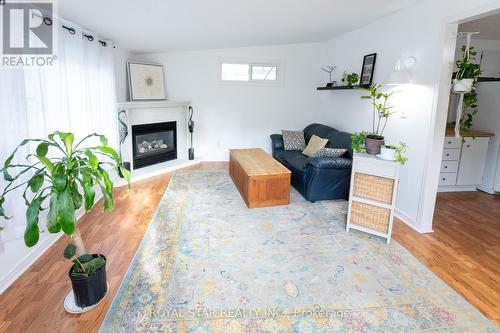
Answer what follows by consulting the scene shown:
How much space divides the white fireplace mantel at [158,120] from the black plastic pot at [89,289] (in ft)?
9.68

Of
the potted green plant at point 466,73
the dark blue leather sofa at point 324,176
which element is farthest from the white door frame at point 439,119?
the dark blue leather sofa at point 324,176

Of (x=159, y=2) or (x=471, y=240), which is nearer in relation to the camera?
(x=159, y=2)

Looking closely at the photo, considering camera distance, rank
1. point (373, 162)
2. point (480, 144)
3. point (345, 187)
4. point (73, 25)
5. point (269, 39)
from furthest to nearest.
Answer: point (269, 39) < point (480, 144) < point (345, 187) < point (73, 25) < point (373, 162)

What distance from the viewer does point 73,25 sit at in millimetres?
3223

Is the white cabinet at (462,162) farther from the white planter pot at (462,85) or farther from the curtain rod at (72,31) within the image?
the curtain rod at (72,31)

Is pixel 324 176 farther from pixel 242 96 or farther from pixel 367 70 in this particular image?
pixel 242 96

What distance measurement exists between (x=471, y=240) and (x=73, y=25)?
15.8ft

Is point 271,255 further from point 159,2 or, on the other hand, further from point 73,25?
point 73,25

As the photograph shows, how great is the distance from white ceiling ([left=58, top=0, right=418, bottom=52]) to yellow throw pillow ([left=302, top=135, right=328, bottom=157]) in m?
1.75

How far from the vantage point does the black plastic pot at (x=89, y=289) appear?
6.43 ft

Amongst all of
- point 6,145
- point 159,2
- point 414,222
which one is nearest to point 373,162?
point 414,222

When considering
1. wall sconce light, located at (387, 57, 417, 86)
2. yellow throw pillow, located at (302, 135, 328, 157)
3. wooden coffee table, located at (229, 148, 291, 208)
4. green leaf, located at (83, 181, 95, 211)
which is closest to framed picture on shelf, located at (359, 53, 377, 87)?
wall sconce light, located at (387, 57, 417, 86)

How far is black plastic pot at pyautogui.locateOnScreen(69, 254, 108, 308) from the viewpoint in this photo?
6.43 feet

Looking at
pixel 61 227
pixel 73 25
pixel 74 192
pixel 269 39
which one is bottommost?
pixel 61 227
